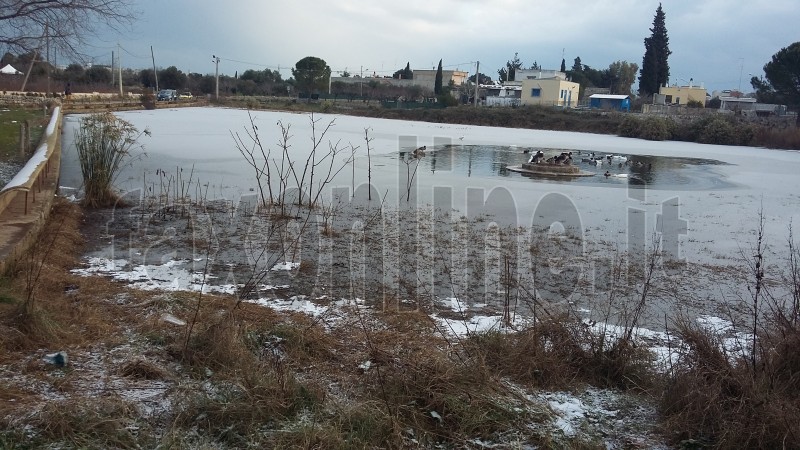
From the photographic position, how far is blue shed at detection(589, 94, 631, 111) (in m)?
67.5

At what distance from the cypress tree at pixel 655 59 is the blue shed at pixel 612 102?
7.59 feet

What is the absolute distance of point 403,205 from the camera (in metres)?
11.8

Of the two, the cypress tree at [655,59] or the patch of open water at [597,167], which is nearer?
the patch of open water at [597,167]

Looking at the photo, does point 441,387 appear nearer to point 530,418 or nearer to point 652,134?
point 530,418

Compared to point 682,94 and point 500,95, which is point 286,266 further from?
point 500,95

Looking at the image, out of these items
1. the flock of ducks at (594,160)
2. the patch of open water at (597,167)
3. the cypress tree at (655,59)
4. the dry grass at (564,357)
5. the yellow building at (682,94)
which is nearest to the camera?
the dry grass at (564,357)

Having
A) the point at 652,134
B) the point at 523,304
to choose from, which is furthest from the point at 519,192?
the point at 652,134

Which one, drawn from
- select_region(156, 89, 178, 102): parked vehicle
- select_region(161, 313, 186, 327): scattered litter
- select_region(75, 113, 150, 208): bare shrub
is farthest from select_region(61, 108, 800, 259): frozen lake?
select_region(156, 89, 178, 102): parked vehicle

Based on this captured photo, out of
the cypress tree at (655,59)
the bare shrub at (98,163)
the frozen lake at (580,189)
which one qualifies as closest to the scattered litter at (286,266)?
the frozen lake at (580,189)

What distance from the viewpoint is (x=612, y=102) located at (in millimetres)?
71562

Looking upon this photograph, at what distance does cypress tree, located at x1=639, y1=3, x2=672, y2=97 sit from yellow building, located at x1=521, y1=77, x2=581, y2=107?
807cm

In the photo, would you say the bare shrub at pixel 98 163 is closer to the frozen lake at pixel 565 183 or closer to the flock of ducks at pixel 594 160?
the frozen lake at pixel 565 183

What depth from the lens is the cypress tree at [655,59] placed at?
219 feet

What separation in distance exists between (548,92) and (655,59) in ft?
40.6
